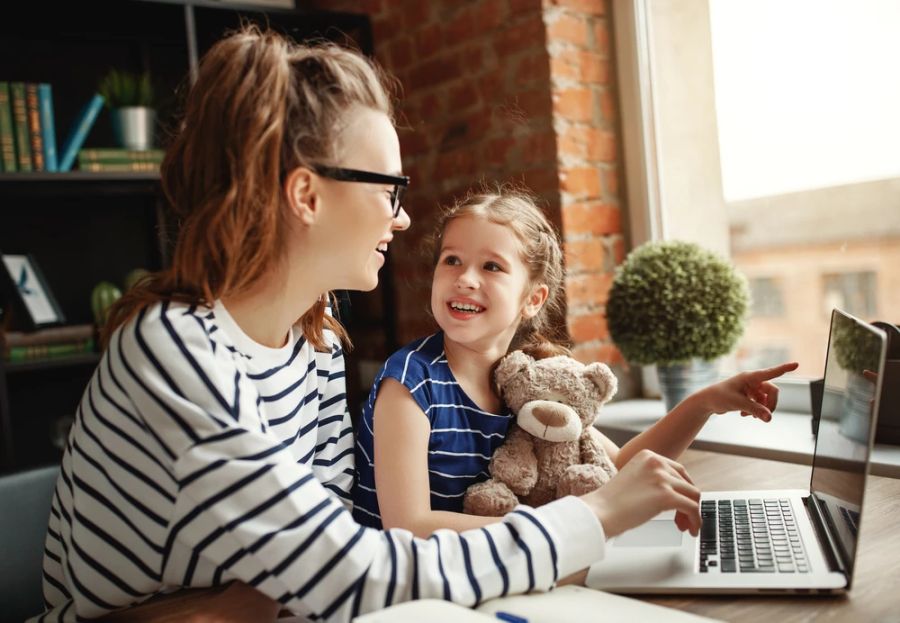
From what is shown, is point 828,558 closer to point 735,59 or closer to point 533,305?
point 533,305

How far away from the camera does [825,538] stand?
98 centimetres

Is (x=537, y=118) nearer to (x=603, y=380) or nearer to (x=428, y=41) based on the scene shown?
(x=428, y=41)

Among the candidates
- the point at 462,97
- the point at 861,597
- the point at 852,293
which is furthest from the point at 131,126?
the point at 861,597

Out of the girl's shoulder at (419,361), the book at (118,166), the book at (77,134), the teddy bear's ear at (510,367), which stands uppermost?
the book at (77,134)

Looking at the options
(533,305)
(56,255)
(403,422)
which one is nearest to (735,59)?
(533,305)

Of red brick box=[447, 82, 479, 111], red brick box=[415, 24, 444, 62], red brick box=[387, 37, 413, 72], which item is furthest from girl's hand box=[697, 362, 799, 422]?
red brick box=[387, 37, 413, 72]

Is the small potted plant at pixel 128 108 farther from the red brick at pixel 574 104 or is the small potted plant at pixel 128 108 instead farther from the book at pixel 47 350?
the red brick at pixel 574 104

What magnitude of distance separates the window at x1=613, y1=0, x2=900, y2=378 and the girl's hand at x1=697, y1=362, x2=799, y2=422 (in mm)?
751

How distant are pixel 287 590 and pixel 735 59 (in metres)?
1.77

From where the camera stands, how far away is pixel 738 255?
82.3 inches

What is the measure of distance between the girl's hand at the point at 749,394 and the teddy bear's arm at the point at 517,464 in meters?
0.30

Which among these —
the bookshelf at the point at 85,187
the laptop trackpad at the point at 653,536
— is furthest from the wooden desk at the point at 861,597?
the bookshelf at the point at 85,187

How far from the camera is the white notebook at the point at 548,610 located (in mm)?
735

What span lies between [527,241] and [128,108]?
1.57m
